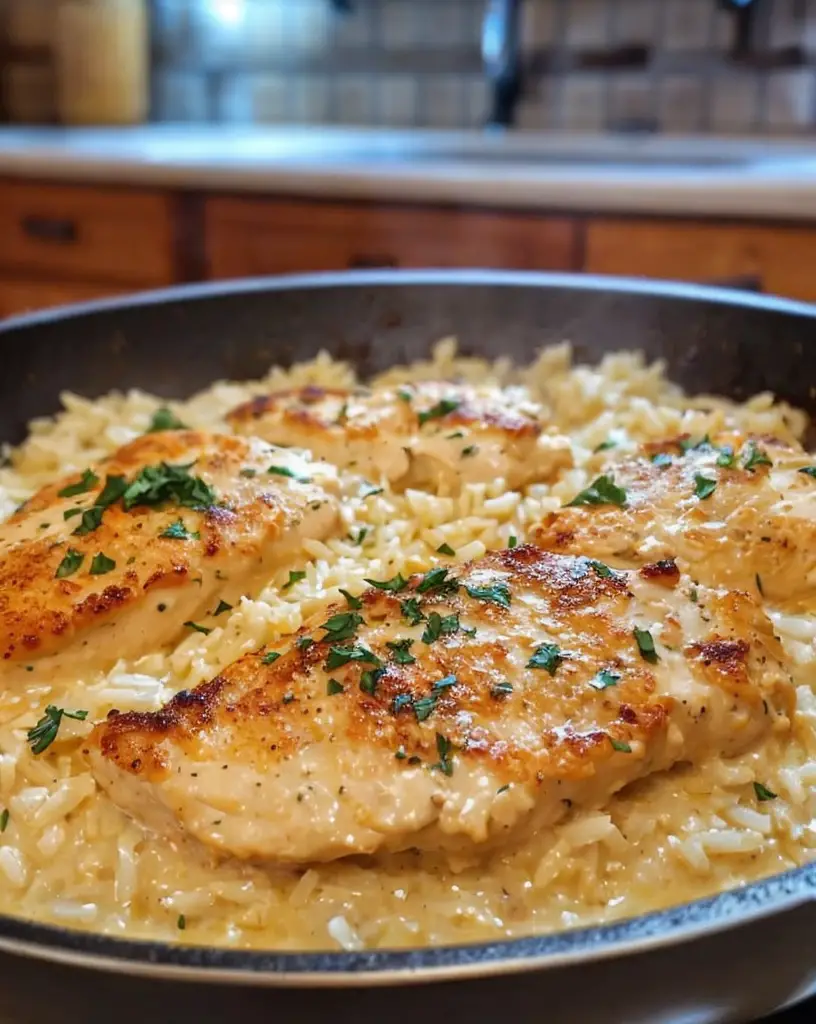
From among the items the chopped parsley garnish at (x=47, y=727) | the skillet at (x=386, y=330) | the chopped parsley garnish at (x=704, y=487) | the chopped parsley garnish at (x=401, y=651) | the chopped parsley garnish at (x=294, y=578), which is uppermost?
the skillet at (x=386, y=330)

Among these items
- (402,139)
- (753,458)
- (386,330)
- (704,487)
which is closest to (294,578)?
(704,487)

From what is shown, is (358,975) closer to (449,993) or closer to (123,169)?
(449,993)

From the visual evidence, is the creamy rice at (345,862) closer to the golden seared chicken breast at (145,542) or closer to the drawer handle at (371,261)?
the golden seared chicken breast at (145,542)

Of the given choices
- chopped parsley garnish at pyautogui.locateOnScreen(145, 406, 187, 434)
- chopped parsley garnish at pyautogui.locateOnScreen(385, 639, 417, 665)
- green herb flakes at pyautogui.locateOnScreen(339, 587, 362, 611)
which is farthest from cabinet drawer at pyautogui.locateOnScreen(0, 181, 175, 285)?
chopped parsley garnish at pyautogui.locateOnScreen(385, 639, 417, 665)

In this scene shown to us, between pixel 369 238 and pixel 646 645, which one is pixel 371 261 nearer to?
pixel 369 238

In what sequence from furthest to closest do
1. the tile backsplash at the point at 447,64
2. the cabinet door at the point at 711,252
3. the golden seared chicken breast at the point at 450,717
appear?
1. the tile backsplash at the point at 447,64
2. the cabinet door at the point at 711,252
3. the golden seared chicken breast at the point at 450,717

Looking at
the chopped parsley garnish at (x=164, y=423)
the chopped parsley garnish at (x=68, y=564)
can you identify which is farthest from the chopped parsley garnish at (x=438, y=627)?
the chopped parsley garnish at (x=164, y=423)

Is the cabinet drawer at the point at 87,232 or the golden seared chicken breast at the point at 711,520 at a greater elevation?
the cabinet drawer at the point at 87,232

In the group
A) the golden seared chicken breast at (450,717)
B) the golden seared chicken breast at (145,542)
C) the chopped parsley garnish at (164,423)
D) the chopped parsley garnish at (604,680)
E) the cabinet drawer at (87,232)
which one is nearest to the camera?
the golden seared chicken breast at (450,717)

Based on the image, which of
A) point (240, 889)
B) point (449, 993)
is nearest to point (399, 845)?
point (240, 889)
